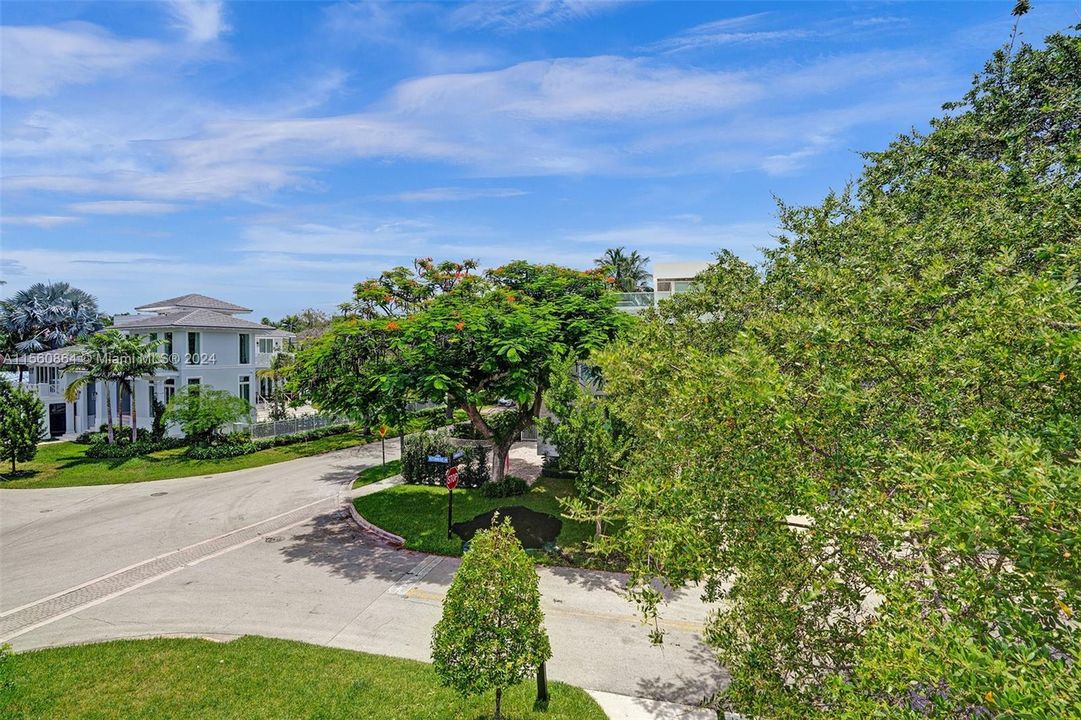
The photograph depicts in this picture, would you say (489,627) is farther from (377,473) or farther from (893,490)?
(377,473)

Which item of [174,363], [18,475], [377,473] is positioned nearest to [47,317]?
[174,363]

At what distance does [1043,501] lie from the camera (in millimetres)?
3264

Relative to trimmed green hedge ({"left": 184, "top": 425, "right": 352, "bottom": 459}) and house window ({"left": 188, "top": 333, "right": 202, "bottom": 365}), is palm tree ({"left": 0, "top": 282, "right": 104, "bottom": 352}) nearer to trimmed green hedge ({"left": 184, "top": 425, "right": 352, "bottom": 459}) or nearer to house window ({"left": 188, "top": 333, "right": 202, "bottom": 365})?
house window ({"left": 188, "top": 333, "right": 202, "bottom": 365})

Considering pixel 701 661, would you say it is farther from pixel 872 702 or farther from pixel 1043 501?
pixel 1043 501

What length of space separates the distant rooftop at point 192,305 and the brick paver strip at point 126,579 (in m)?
23.9

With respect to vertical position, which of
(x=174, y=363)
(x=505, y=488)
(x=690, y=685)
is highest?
(x=174, y=363)

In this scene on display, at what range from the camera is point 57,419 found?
114ft

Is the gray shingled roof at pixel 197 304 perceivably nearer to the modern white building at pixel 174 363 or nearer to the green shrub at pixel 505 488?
the modern white building at pixel 174 363

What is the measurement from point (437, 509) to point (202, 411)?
1648 cm

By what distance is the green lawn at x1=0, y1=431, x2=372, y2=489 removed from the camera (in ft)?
78.1

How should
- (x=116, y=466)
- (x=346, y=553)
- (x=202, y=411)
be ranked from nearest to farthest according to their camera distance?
(x=346, y=553) → (x=116, y=466) → (x=202, y=411)

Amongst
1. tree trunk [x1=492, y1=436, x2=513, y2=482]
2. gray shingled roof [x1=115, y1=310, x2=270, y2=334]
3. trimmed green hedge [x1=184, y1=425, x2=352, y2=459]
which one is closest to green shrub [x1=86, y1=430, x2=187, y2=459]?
trimmed green hedge [x1=184, y1=425, x2=352, y2=459]

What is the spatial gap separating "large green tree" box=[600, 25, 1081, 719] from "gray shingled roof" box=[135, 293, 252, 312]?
3705 centimetres

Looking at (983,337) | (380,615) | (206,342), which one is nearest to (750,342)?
(983,337)
